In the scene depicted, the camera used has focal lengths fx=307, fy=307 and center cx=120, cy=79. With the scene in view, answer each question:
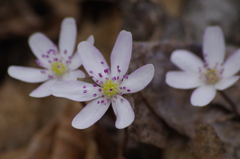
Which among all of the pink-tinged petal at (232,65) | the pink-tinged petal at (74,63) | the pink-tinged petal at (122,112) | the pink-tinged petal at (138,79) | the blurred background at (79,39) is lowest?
the blurred background at (79,39)

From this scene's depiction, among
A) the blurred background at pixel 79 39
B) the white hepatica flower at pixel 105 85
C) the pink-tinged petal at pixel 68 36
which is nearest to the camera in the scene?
the white hepatica flower at pixel 105 85

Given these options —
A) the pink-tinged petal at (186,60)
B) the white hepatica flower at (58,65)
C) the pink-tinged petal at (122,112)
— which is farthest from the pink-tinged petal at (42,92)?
the pink-tinged petal at (186,60)

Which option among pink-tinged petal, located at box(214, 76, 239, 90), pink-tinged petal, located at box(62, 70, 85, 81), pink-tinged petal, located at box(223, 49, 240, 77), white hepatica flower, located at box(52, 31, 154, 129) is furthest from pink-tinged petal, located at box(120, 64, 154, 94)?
pink-tinged petal, located at box(223, 49, 240, 77)

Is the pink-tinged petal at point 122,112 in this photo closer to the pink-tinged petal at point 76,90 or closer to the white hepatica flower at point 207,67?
the pink-tinged petal at point 76,90

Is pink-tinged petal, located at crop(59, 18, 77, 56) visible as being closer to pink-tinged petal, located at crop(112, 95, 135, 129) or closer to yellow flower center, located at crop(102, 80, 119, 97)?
yellow flower center, located at crop(102, 80, 119, 97)

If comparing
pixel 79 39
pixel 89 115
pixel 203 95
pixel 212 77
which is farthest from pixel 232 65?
pixel 79 39

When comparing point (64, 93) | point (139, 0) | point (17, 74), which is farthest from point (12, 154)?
point (139, 0)

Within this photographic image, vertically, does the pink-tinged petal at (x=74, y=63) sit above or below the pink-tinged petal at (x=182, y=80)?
above
